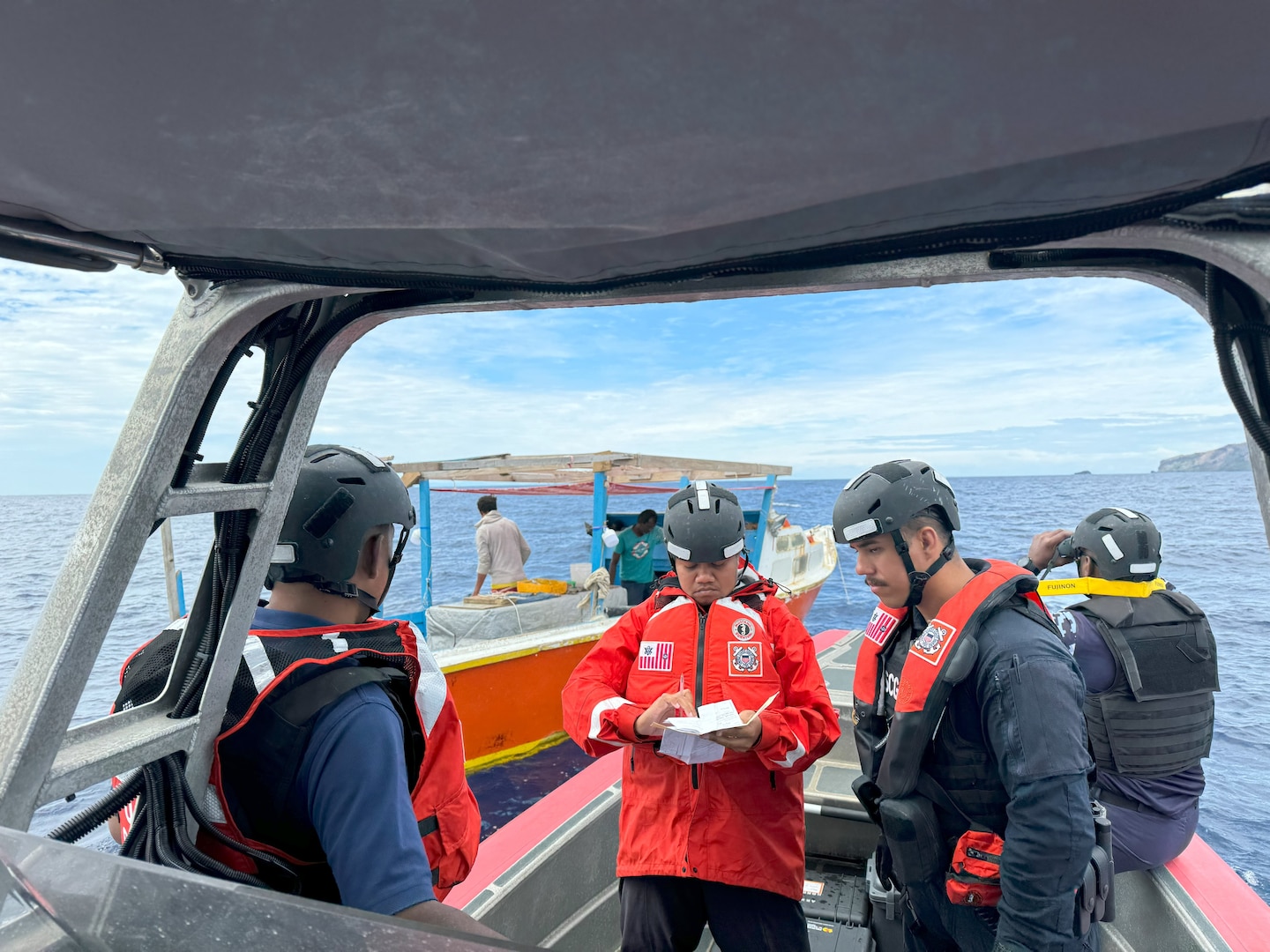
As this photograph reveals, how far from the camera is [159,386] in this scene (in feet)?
5.16

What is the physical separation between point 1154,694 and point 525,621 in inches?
263

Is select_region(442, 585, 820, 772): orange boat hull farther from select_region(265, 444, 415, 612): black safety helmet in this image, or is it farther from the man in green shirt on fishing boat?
select_region(265, 444, 415, 612): black safety helmet

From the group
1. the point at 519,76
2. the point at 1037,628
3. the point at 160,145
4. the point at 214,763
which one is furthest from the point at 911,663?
the point at 160,145

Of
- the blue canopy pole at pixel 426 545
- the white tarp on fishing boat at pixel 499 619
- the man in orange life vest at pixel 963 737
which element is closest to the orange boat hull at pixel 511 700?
the white tarp on fishing boat at pixel 499 619

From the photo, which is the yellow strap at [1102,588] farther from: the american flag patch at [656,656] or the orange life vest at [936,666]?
the american flag patch at [656,656]

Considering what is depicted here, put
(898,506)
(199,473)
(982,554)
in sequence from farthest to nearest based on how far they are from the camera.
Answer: (982,554) < (898,506) < (199,473)

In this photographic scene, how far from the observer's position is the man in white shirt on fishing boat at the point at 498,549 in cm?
982

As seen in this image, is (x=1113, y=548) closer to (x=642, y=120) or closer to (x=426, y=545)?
(x=642, y=120)

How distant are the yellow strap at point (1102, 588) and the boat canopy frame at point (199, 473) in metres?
2.71

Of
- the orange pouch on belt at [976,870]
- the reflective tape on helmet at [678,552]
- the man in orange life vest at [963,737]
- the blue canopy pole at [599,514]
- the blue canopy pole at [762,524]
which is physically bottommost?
the orange pouch on belt at [976,870]

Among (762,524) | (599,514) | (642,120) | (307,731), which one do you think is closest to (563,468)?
(599,514)

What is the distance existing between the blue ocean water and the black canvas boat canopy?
0.88 meters

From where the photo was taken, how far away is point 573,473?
10359mm

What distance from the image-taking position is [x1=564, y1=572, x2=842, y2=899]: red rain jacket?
256cm
